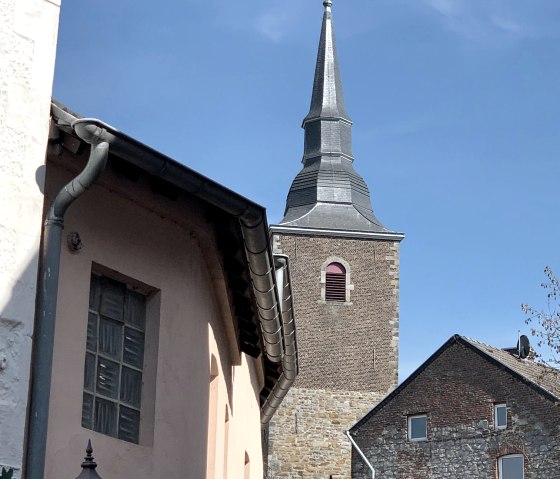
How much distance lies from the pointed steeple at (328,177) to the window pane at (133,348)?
42.1 m

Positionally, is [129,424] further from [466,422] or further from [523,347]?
[523,347]

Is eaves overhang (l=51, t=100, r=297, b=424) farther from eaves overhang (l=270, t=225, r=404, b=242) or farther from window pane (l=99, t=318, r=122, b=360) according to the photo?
eaves overhang (l=270, t=225, r=404, b=242)

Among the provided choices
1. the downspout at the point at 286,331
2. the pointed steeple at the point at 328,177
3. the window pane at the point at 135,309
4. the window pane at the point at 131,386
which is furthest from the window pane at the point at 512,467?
the window pane at the point at 131,386

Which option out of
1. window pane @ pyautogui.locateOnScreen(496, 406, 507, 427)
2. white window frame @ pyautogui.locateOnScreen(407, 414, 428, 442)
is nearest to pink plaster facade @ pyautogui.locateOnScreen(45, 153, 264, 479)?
window pane @ pyautogui.locateOnScreen(496, 406, 507, 427)

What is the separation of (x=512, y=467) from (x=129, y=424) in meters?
25.6

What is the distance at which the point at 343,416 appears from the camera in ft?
157

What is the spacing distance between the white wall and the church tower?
39.2 m

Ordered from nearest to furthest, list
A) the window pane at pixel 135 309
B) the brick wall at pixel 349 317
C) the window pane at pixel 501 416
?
the window pane at pixel 135 309 < the window pane at pixel 501 416 < the brick wall at pixel 349 317

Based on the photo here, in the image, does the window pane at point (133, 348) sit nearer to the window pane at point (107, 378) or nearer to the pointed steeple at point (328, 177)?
the window pane at point (107, 378)

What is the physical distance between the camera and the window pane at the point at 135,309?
9.28 metres

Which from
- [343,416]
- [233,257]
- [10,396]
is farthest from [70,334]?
[343,416]

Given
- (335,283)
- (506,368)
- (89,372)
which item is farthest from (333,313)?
(89,372)

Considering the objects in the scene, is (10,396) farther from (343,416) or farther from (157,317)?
(343,416)

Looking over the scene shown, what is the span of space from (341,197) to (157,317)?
44385 millimetres
